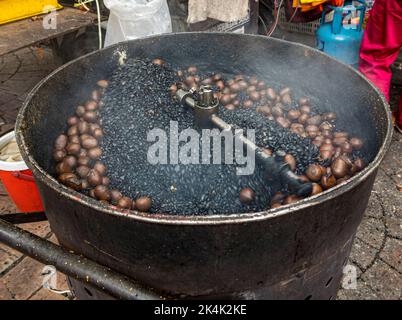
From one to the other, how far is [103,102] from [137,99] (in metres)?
0.26

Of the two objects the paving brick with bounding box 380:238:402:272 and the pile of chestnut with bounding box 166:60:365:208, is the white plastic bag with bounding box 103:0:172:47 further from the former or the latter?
the paving brick with bounding box 380:238:402:272

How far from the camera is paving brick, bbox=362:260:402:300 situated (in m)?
2.80

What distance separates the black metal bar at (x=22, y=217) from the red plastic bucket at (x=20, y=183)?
85 centimetres

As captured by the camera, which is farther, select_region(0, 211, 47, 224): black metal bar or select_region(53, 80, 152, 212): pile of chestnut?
select_region(0, 211, 47, 224): black metal bar

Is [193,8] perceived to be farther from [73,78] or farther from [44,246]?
[44,246]

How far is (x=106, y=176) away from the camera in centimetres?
213

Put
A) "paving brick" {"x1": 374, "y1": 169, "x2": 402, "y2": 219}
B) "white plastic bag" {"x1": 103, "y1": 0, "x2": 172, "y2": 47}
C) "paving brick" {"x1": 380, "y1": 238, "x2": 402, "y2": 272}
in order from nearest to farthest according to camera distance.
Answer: "paving brick" {"x1": 380, "y1": 238, "x2": 402, "y2": 272}
"white plastic bag" {"x1": 103, "y1": 0, "x2": 172, "y2": 47}
"paving brick" {"x1": 374, "y1": 169, "x2": 402, "y2": 219}

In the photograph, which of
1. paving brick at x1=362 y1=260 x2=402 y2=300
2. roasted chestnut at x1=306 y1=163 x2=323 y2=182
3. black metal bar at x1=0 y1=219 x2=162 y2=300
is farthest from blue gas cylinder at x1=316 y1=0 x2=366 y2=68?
black metal bar at x1=0 y1=219 x2=162 y2=300

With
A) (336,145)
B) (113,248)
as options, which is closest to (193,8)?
(336,145)

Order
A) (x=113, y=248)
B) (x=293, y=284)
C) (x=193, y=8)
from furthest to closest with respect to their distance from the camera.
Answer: (x=193, y=8), (x=293, y=284), (x=113, y=248)

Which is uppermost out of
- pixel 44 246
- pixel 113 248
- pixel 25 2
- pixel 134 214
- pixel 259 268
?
pixel 25 2

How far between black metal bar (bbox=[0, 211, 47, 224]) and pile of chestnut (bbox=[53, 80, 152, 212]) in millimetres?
307

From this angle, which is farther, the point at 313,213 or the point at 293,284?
the point at 293,284

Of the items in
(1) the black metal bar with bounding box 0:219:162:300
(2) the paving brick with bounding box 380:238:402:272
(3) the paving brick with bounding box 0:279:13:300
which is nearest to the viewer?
(1) the black metal bar with bounding box 0:219:162:300
